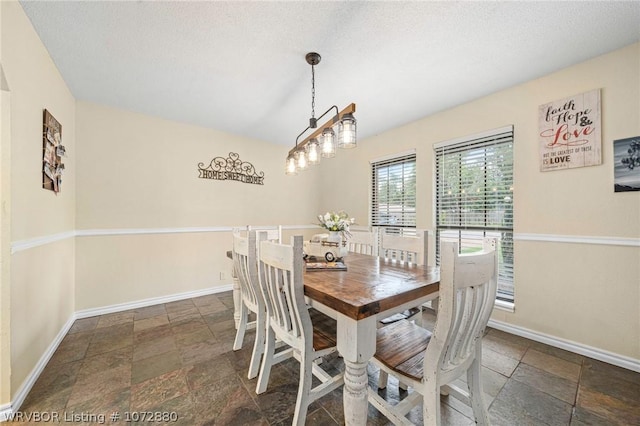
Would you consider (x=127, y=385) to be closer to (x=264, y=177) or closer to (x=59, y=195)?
(x=59, y=195)

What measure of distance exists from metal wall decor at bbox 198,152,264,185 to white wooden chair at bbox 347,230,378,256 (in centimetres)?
214

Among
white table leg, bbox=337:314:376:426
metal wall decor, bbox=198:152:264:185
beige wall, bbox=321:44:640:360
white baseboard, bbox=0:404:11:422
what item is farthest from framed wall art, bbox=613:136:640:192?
white baseboard, bbox=0:404:11:422

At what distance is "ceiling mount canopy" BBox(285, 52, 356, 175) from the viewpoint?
5.46ft

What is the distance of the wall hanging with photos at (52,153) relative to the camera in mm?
1863

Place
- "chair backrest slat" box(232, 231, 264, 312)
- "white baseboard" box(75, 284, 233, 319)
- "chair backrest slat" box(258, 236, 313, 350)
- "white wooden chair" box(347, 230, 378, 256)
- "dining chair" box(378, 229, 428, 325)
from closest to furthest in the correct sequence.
A: "chair backrest slat" box(258, 236, 313, 350) → "chair backrest slat" box(232, 231, 264, 312) → "dining chair" box(378, 229, 428, 325) → "white wooden chair" box(347, 230, 378, 256) → "white baseboard" box(75, 284, 233, 319)

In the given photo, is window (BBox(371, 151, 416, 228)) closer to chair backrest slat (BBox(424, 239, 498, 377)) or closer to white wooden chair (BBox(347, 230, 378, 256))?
Result: white wooden chair (BBox(347, 230, 378, 256))

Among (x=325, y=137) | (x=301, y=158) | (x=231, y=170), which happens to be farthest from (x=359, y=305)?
(x=231, y=170)

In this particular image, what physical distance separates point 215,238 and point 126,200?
1.17 meters

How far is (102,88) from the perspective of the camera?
2.42 meters

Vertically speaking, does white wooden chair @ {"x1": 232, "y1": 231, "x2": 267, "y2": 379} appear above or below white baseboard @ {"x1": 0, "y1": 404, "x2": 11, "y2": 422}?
above

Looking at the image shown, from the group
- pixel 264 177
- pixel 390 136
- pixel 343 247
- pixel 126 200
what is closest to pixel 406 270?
pixel 343 247

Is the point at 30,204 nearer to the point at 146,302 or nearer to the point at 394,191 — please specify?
the point at 146,302

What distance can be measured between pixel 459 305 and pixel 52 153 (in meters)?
3.13

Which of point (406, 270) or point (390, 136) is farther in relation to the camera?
point (390, 136)
